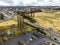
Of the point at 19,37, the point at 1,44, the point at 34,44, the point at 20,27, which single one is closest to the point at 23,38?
the point at 19,37

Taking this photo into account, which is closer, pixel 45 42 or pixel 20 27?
pixel 45 42

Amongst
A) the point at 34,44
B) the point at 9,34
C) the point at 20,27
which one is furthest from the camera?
the point at 20,27

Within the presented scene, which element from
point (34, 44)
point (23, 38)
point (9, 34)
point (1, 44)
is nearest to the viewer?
point (1, 44)

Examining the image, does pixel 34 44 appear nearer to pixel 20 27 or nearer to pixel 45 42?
pixel 45 42

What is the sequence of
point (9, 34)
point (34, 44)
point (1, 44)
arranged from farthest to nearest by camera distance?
1. point (9, 34)
2. point (34, 44)
3. point (1, 44)

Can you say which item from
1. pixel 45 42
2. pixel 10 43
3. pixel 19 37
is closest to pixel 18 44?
pixel 10 43

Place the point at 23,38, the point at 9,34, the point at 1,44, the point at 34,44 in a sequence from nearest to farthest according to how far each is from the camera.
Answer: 1. the point at 1,44
2. the point at 34,44
3. the point at 23,38
4. the point at 9,34

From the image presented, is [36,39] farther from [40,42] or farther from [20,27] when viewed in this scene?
[20,27]

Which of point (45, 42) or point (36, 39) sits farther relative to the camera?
point (36, 39)
